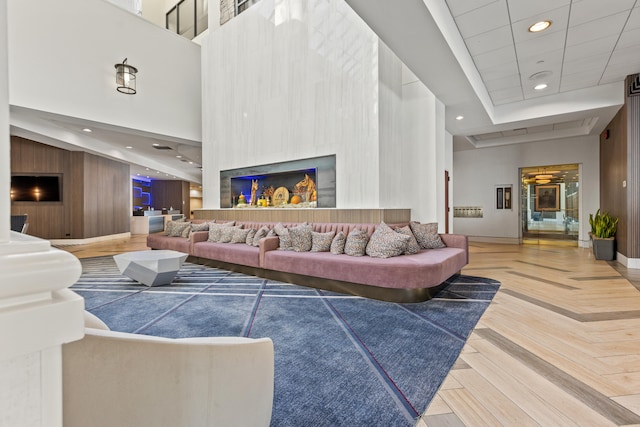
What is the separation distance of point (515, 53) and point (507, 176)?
5754mm

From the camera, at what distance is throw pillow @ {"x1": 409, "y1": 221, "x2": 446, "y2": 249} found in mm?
4422

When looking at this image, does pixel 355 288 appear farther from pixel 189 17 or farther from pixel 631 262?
pixel 189 17

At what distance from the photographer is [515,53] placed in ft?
14.1

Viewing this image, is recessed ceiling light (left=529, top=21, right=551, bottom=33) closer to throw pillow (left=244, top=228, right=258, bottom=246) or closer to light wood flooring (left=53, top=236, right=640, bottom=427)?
light wood flooring (left=53, top=236, right=640, bottom=427)

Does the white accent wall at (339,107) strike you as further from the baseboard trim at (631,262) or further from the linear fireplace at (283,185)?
the baseboard trim at (631,262)

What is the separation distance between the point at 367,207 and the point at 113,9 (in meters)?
6.89

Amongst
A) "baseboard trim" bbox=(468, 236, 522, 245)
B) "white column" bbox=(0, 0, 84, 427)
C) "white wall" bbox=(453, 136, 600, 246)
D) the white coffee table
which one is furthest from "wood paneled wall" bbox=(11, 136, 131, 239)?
"baseboard trim" bbox=(468, 236, 522, 245)

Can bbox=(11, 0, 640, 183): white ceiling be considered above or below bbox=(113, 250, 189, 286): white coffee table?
above

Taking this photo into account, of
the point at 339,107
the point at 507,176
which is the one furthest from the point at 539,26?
the point at 507,176

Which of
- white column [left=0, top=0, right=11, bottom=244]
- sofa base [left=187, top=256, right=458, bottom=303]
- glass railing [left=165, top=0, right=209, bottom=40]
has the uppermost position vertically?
glass railing [left=165, top=0, right=209, bottom=40]

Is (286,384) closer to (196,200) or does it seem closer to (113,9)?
(113,9)

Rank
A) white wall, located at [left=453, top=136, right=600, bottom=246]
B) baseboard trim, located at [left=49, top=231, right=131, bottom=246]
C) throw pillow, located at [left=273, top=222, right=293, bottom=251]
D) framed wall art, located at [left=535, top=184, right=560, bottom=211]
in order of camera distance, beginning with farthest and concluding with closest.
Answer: framed wall art, located at [left=535, top=184, right=560, bottom=211] < baseboard trim, located at [left=49, top=231, right=131, bottom=246] < white wall, located at [left=453, top=136, right=600, bottom=246] < throw pillow, located at [left=273, top=222, right=293, bottom=251]

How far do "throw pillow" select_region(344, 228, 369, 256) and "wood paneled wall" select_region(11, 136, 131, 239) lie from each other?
30.4ft

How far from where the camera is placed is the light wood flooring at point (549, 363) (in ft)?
5.24
